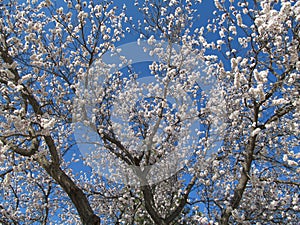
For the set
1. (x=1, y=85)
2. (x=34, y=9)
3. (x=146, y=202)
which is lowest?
(x=146, y=202)

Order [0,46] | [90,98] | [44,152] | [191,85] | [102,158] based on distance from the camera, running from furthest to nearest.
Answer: [102,158] < [191,85] < [90,98] < [0,46] < [44,152]

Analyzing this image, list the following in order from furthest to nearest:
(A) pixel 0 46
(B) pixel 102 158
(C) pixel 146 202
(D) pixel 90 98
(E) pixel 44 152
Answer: (B) pixel 102 158
(D) pixel 90 98
(C) pixel 146 202
(A) pixel 0 46
(E) pixel 44 152

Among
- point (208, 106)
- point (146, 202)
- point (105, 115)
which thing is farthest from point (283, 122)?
point (105, 115)

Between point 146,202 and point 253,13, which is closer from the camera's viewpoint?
point 253,13

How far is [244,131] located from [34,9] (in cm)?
411

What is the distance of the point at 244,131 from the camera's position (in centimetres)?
551

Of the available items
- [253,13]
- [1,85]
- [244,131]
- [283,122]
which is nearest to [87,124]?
[1,85]

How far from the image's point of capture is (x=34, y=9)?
5.35 meters

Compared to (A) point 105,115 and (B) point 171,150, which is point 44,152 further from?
(B) point 171,150

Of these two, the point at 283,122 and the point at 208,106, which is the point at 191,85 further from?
the point at 283,122

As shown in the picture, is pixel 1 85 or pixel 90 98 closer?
pixel 1 85

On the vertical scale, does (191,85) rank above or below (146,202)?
above

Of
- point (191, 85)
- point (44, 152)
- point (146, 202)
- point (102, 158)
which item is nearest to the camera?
point (44, 152)

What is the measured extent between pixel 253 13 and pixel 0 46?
3559mm
